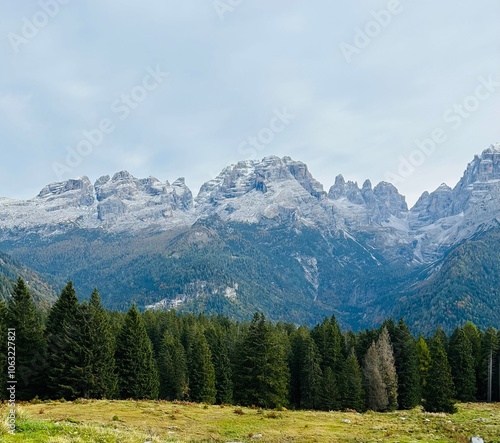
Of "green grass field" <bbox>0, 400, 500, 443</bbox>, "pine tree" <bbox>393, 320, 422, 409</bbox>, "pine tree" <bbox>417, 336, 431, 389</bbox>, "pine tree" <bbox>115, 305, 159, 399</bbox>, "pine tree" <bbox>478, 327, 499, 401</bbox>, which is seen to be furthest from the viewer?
"pine tree" <bbox>478, 327, 499, 401</bbox>

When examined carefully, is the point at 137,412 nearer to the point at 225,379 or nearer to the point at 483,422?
the point at 483,422

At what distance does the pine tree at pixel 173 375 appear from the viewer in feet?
283

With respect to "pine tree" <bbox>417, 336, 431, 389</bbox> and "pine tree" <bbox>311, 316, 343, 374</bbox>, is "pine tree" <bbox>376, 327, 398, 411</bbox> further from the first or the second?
"pine tree" <bbox>311, 316, 343, 374</bbox>

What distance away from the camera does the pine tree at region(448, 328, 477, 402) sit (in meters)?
81.6

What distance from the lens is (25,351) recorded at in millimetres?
55000

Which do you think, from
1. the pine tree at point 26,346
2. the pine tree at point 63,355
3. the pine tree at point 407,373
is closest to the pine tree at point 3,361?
the pine tree at point 26,346

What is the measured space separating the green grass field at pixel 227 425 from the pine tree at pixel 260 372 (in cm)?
1909

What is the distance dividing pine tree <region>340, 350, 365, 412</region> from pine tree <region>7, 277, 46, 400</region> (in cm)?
4701

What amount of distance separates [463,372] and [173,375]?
56.0 m

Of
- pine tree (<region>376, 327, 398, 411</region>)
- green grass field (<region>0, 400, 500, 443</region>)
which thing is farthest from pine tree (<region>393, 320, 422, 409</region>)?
green grass field (<region>0, 400, 500, 443</region>)

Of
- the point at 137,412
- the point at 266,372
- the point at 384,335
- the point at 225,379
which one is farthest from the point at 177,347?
the point at 137,412

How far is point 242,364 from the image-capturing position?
64.3 m

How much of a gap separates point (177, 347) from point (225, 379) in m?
12.3

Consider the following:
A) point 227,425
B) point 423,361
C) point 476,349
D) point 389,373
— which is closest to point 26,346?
point 227,425
